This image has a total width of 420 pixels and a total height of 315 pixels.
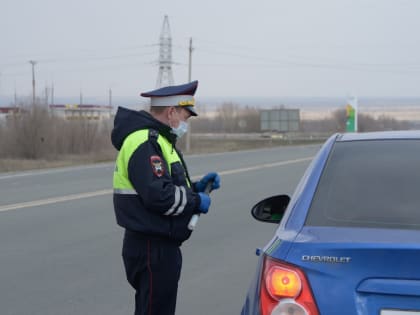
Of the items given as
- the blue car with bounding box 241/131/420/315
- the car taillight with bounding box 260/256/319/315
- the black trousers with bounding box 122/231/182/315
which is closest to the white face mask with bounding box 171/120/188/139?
the black trousers with bounding box 122/231/182/315

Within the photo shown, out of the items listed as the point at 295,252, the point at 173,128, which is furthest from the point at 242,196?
the point at 295,252

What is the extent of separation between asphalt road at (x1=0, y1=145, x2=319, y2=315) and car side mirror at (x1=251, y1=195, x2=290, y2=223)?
4.91 feet

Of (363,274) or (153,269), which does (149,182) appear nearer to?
(153,269)

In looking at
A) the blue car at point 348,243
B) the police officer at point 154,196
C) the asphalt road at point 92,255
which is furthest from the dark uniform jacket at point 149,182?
the asphalt road at point 92,255

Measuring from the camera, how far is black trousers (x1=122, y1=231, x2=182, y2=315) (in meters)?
3.62

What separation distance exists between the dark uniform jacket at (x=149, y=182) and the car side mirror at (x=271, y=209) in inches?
25.1

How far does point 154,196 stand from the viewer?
3.44 meters

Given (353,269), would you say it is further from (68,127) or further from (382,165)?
(68,127)

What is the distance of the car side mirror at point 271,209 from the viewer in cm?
418

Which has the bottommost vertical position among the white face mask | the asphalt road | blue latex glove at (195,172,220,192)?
the asphalt road

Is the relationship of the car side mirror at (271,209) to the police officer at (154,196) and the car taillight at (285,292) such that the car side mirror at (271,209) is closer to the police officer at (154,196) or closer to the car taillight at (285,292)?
the police officer at (154,196)

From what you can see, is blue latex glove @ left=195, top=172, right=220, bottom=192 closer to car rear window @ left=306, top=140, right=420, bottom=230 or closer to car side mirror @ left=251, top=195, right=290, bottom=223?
car side mirror @ left=251, top=195, right=290, bottom=223

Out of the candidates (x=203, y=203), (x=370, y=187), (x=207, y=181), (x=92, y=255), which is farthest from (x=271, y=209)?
(x=92, y=255)

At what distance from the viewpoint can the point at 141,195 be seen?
11.5ft
